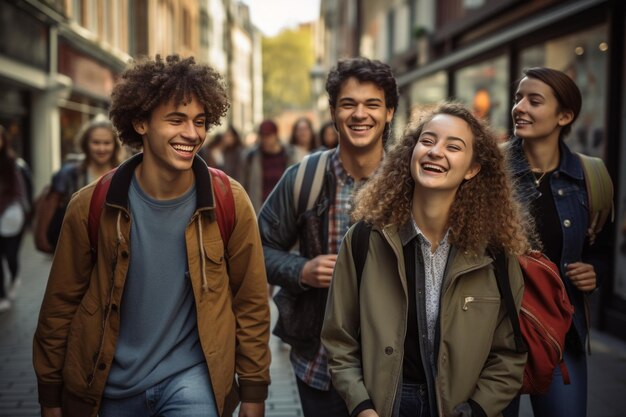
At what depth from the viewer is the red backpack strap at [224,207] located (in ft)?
9.37

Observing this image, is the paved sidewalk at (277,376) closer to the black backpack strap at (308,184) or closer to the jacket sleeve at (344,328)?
the black backpack strap at (308,184)

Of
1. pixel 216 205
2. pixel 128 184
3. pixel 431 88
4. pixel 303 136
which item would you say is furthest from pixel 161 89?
pixel 431 88

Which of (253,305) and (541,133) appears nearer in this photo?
(253,305)

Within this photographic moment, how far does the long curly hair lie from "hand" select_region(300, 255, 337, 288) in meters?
0.41

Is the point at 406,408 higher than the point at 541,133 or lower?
lower

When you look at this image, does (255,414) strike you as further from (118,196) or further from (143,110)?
(143,110)

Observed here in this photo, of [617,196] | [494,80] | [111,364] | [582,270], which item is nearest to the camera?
[111,364]

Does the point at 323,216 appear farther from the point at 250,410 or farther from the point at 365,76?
the point at 250,410

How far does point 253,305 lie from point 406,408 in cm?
73

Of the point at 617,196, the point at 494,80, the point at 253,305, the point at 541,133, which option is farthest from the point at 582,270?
the point at 494,80

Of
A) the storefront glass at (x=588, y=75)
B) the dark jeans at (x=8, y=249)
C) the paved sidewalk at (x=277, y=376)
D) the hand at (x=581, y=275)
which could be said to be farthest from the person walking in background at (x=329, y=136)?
the hand at (x=581, y=275)

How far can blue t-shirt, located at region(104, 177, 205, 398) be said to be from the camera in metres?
2.71

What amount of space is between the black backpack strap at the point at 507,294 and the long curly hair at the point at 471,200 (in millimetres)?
45

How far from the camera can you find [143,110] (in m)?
2.82
